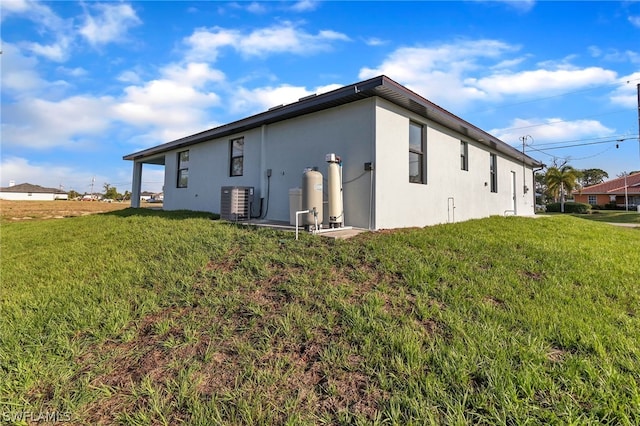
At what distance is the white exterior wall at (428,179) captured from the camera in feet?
19.1

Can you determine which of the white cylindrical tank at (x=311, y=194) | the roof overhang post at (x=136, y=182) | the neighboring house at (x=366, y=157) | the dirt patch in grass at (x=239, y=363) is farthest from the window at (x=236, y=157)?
the roof overhang post at (x=136, y=182)

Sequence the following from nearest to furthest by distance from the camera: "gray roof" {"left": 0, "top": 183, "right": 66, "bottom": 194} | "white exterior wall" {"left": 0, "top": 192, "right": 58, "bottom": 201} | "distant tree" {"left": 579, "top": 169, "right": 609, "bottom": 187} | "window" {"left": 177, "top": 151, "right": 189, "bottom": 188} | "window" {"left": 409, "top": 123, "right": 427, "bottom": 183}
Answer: "window" {"left": 409, "top": 123, "right": 427, "bottom": 183} → "window" {"left": 177, "top": 151, "right": 189, "bottom": 188} → "distant tree" {"left": 579, "top": 169, "right": 609, "bottom": 187} → "white exterior wall" {"left": 0, "top": 192, "right": 58, "bottom": 201} → "gray roof" {"left": 0, "top": 183, "right": 66, "bottom": 194}

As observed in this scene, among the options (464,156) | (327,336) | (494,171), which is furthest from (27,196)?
(327,336)

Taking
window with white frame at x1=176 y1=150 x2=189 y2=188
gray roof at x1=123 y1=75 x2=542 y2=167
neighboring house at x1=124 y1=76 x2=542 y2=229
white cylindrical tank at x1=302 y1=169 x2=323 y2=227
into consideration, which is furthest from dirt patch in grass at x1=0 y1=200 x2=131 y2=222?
white cylindrical tank at x1=302 y1=169 x2=323 y2=227

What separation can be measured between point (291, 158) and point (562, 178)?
1295 inches

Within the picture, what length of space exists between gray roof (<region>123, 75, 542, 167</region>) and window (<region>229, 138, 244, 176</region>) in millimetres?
358

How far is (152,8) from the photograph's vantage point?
Answer: 18.3ft

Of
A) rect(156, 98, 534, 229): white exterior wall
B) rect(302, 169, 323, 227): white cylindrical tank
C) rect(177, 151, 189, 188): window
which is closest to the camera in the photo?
rect(302, 169, 323, 227): white cylindrical tank

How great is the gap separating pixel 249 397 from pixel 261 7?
22.6 feet

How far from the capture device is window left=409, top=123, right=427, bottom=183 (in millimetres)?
6727

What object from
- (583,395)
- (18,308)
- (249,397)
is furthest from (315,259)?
(18,308)

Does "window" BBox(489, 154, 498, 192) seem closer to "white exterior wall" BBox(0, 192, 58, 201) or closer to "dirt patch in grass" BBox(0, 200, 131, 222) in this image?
"dirt patch in grass" BBox(0, 200, 131, 222)

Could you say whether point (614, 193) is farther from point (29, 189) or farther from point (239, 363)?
point (29, 189)

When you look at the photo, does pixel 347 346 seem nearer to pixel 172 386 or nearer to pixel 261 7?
pixel 172 386
